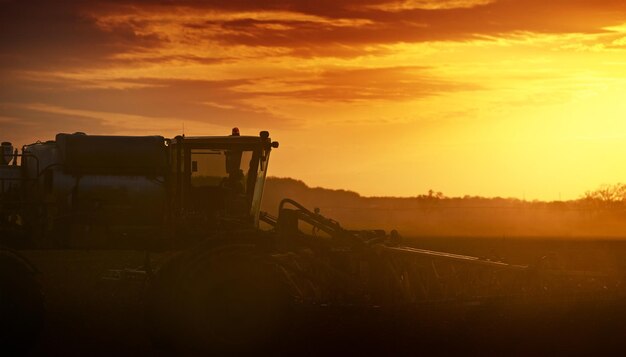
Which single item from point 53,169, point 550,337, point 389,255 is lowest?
point 550,337

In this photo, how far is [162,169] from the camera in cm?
1409

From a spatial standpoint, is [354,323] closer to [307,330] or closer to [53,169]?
[307,330]

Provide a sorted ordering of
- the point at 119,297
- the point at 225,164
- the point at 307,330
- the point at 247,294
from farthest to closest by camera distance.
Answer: the point at 119,297
the point at 225,164
the point at 307,330
the point at 247,294

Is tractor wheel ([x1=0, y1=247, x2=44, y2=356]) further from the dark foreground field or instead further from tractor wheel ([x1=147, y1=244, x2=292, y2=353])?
tractor wheel ([x1=147, y1=244, x2=292, y2=353])

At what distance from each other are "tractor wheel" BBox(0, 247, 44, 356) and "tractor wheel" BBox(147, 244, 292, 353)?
5.14ft

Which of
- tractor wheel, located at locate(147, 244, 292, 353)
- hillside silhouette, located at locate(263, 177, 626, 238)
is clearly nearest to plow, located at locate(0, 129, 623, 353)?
tractor wheel, located at locate(147, 244, 292, 353)

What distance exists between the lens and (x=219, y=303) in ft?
40.8

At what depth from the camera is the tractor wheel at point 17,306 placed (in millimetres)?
12344

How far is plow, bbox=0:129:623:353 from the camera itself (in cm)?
1241

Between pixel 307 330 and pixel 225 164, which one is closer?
pixel 307 330

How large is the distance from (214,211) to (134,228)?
123cm

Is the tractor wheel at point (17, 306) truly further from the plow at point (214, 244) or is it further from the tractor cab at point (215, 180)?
the tractor cab at point (215, 180)

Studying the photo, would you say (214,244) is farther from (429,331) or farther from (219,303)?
(429,331)

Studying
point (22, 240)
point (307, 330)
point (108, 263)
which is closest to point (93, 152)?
point (22, 240)
